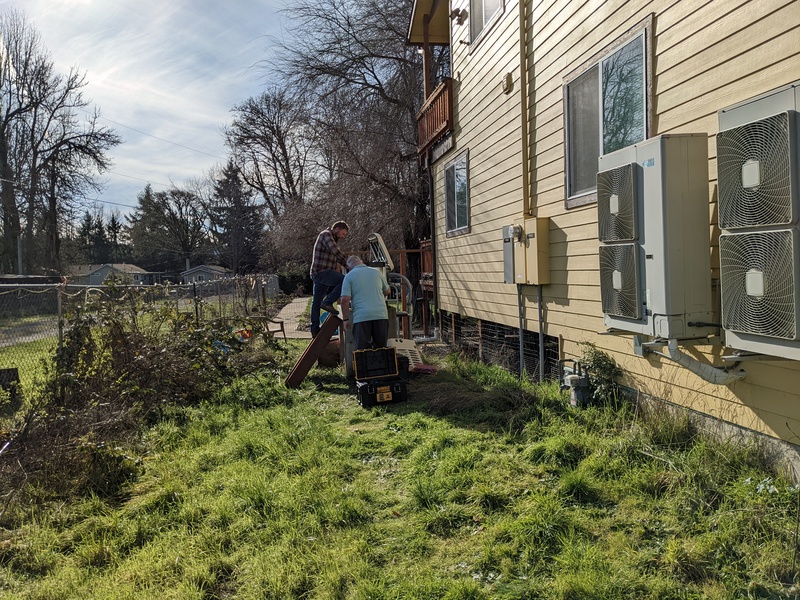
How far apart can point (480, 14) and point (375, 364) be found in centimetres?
595

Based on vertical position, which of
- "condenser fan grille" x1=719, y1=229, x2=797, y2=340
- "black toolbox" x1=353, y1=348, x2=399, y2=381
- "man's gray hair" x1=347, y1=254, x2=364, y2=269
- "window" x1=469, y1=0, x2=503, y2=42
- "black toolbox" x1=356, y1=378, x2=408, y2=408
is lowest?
"black toolbox" x1=356, y1=378, x2=408, y2=408

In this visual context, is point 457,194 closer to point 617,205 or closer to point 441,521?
point 617,205

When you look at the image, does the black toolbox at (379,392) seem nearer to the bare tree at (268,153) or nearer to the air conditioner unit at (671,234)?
the air conditioner unit at (671,234)

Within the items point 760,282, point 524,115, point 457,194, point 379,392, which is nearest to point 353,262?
point 379,392

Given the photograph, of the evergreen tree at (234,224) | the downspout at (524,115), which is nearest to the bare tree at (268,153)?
the evergreen tree at (234,224)

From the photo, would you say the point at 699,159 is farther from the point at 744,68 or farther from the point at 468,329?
the point at 468,329

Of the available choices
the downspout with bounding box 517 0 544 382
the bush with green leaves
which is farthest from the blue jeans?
the downspout with bounding box 517 0 544 382

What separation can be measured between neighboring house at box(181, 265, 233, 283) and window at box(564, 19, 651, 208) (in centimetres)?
5027

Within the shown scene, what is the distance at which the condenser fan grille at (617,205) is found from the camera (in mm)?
3898

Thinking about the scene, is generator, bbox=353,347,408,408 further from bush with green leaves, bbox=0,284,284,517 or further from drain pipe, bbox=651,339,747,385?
drain pipe, bbox=651,339,747,385

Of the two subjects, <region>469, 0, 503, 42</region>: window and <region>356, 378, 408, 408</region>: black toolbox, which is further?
<region>469, 0, 503, 42</region>: window

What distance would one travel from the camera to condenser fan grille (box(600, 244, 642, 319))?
3920 mm

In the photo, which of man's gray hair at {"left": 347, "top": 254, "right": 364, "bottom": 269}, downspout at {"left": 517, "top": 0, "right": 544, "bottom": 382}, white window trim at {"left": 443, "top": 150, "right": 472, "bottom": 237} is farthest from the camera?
white window trim at {"left": 443, "top": 150, "right": 472, "bottom": 237}

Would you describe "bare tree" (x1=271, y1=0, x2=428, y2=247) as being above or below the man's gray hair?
above
